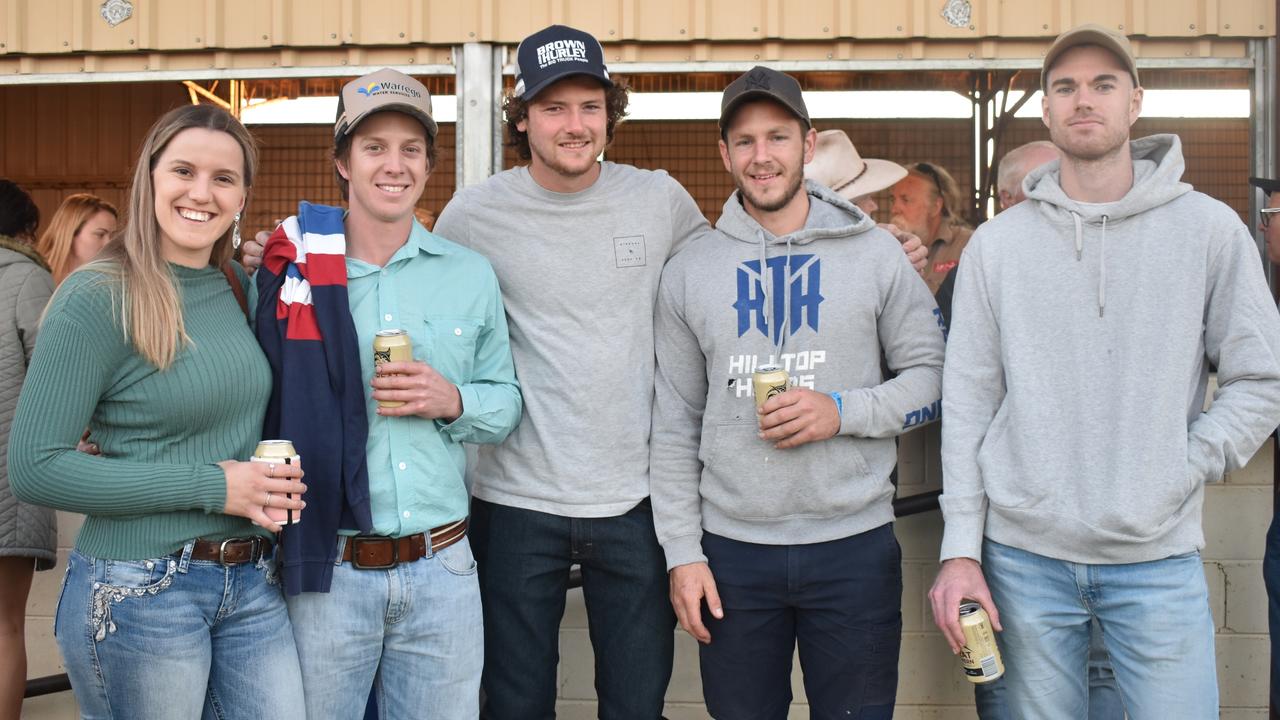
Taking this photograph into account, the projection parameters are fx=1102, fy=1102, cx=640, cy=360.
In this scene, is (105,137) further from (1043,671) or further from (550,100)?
(1043,671)

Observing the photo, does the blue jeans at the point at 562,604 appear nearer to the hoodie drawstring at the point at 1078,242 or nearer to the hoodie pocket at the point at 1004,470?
the hoodie pocket at the point at 1004,470

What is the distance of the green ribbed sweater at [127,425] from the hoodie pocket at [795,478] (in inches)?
46.3

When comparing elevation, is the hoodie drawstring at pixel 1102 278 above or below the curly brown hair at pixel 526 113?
below

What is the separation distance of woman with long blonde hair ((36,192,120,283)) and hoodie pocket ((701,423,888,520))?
11.8ft

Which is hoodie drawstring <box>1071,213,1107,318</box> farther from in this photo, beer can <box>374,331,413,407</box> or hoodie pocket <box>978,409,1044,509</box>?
beer can <box>374,331,413,407</box>

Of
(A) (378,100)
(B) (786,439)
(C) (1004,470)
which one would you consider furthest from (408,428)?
(C) (1004,470)

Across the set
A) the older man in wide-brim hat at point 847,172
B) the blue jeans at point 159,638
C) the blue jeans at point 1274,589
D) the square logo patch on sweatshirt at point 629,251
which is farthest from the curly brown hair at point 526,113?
the blue jeans at point 1274,589

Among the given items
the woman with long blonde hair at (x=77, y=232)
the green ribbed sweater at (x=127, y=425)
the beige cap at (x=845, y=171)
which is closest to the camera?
the green ribbed sweater at (x=127, y=425)

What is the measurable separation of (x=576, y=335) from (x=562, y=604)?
0.74m

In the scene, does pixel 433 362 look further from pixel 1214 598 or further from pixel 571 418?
pixel 1214 598

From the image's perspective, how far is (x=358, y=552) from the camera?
252cm

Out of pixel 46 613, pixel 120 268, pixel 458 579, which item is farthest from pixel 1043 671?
pixel 46 613

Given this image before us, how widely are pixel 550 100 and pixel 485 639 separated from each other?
1.46 metres

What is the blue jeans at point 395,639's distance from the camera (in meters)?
2.49
